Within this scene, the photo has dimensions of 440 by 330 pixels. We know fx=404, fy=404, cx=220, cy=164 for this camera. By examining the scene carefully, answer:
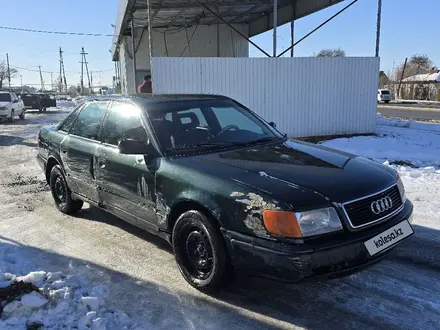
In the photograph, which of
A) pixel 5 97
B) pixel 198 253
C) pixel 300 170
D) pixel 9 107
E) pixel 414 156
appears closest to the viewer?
pixel 300 170

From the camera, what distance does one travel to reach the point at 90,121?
15.8 feet

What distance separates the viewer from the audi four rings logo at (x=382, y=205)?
9.72ft

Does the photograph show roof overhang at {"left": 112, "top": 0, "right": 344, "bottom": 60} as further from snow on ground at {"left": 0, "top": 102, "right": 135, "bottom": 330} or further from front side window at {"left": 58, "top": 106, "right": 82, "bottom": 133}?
snow on ground at {"left": 0, "top": 102, "right": 135, "bottom": 330}

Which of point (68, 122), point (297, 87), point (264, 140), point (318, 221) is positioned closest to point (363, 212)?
point (318, 221)

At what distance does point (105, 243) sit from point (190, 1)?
12.2 meters

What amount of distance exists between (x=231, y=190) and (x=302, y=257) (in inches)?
27.1

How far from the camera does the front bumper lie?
2652mm

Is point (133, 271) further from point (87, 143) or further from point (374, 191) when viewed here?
point (374, 191)

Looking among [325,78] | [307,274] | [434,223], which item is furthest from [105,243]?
[325,78]

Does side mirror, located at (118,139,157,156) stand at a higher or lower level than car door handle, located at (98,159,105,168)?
higher

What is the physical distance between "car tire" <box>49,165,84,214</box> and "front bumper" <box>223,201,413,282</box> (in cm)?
310

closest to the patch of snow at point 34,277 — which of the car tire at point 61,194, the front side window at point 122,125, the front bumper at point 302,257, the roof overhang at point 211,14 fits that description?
the front side window at point 122,125

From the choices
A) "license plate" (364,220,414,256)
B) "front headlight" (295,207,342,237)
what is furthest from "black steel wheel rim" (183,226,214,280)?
"license plate" (364,220,414,256)

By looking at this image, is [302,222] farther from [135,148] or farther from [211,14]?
[211,14]
